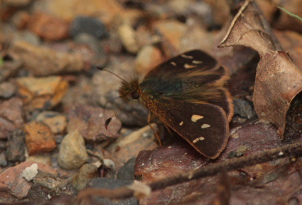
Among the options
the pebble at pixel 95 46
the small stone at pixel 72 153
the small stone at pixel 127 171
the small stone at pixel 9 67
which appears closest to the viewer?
the small stone at pixel 127 171

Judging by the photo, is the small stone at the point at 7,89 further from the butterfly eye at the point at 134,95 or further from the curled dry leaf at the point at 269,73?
the curled dry leaf at the point at 269,73

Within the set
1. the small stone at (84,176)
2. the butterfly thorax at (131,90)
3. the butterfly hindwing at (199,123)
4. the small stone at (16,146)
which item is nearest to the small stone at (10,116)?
the small stone at (16,146)

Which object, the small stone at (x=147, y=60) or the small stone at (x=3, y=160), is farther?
the small stone at (x=147, y=60)

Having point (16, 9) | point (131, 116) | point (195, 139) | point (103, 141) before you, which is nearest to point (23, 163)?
point (103, 141)

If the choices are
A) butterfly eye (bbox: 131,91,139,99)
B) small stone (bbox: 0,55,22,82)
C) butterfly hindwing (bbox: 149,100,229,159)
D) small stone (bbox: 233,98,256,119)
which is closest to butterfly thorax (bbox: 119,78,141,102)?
butterfly eye (bbox: 131,91,139,99)

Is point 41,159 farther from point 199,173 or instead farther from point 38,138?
point 199,173

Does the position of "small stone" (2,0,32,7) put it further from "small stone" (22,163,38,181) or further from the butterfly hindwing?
the butterfly hindwing

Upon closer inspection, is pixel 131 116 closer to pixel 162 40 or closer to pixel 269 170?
pixel 162 40
